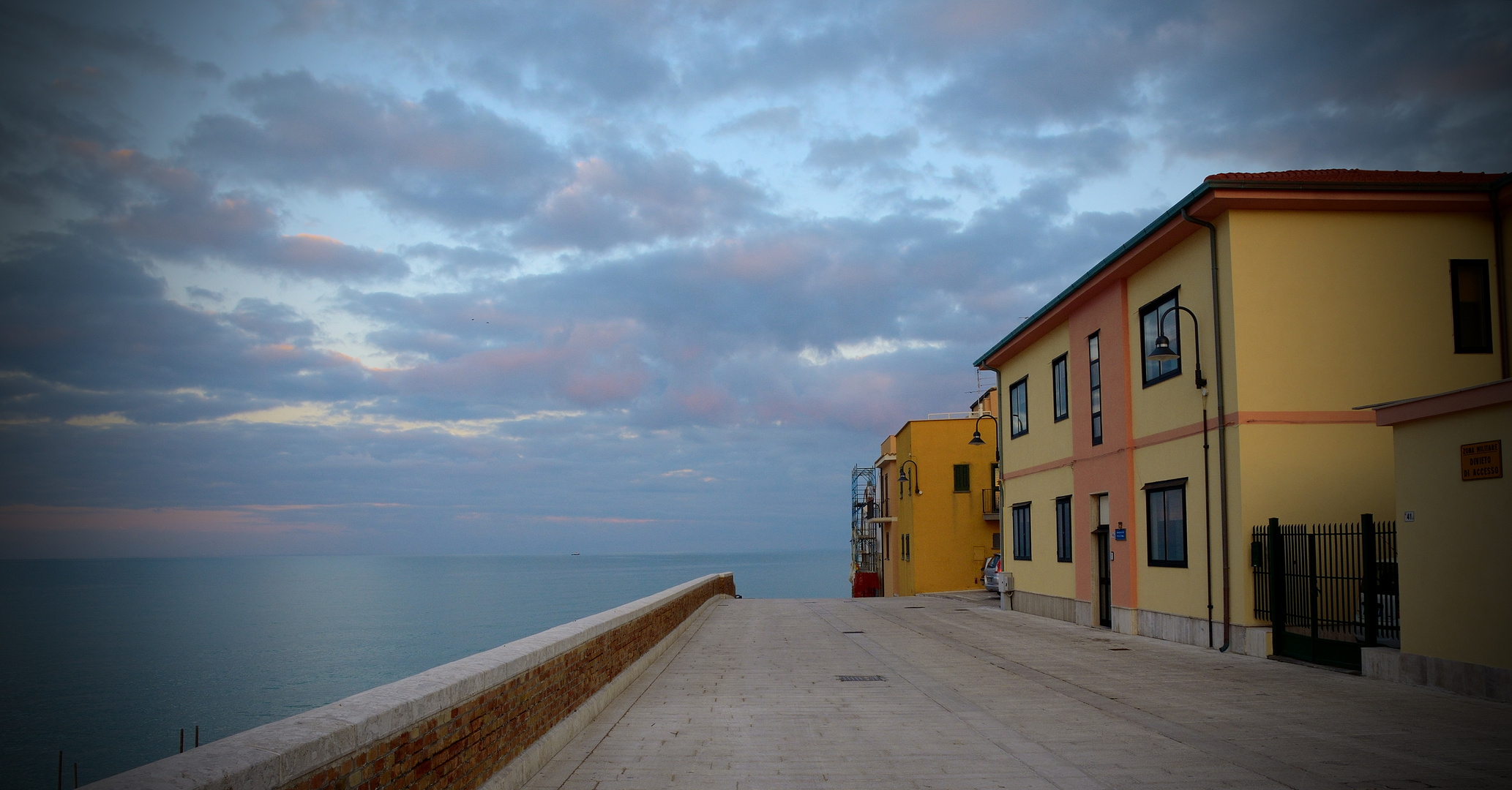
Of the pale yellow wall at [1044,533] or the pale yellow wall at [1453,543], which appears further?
the pale yellow wall at [1044,533]

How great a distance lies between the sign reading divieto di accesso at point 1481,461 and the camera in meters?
9.54

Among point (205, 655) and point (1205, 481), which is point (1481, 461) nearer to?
point (1205, 481)

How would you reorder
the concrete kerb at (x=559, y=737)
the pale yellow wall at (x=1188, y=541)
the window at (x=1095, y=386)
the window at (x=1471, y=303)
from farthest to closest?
1. the window at (x=1095, y=386)
2. the pale yellow wall at (x=1188, y=541)
3. the window at (x=1471, y=303)
4. the concrete kerb at (x=559, y=737)

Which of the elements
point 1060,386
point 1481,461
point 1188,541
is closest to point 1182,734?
point 1481,461

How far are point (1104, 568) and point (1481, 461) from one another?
1102cm

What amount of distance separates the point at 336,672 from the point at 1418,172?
5533 centimetres

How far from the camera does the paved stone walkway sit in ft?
22.3

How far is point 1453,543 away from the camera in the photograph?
1011 centimetres

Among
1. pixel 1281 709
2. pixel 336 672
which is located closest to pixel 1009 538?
pixel 1281 709

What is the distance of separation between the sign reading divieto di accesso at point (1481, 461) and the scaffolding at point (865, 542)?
46784 mm

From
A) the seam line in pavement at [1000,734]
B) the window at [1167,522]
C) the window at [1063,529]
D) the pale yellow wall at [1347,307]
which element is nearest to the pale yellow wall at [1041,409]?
the window at [1063,529]

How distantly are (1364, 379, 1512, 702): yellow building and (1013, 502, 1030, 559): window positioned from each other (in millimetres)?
14835

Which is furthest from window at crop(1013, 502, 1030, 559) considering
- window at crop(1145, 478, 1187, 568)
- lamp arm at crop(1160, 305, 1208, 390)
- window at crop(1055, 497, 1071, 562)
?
lamp arm at crop(1160, 305, 1208, 390)

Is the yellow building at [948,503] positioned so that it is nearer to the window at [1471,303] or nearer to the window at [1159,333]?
the window at [1159,333]
